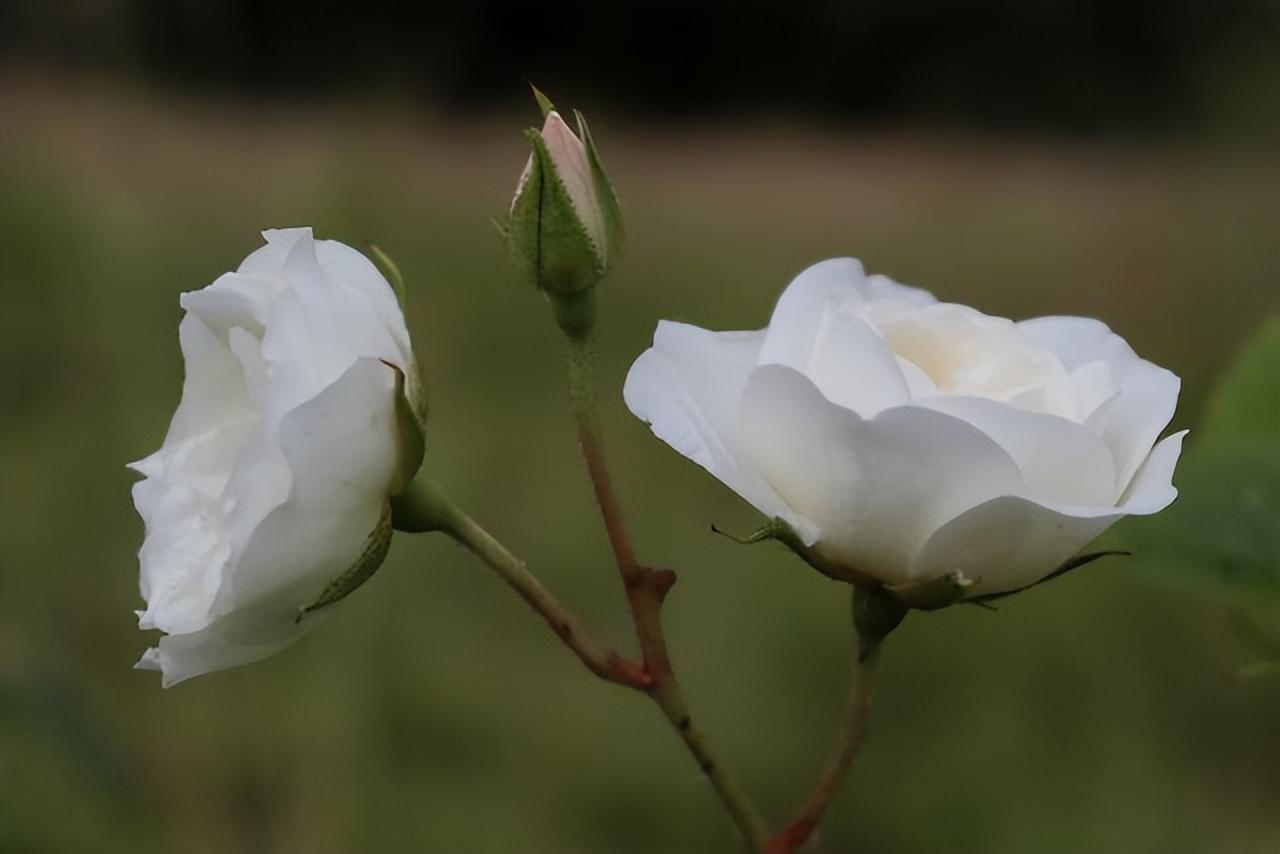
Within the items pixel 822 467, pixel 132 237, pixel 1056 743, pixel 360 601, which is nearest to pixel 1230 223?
pixel 1056 743

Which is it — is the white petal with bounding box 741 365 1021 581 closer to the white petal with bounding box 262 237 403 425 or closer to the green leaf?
the white petal with bounding box 262 237 403 425

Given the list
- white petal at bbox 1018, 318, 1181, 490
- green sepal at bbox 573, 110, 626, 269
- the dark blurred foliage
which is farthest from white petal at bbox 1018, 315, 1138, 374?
the dark blurred foliage

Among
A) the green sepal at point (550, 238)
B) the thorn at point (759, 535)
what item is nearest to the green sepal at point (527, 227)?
the green sepal at point (550, 238)

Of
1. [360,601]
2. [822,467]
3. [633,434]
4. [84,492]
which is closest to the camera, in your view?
[822,467]

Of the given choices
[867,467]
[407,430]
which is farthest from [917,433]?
[407,430]

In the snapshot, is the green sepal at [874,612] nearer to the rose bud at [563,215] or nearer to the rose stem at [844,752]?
the rose stem at [844,752]

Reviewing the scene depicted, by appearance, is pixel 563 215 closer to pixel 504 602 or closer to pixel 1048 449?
pixel 1048 449

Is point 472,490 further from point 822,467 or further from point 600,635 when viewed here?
point 822,467
